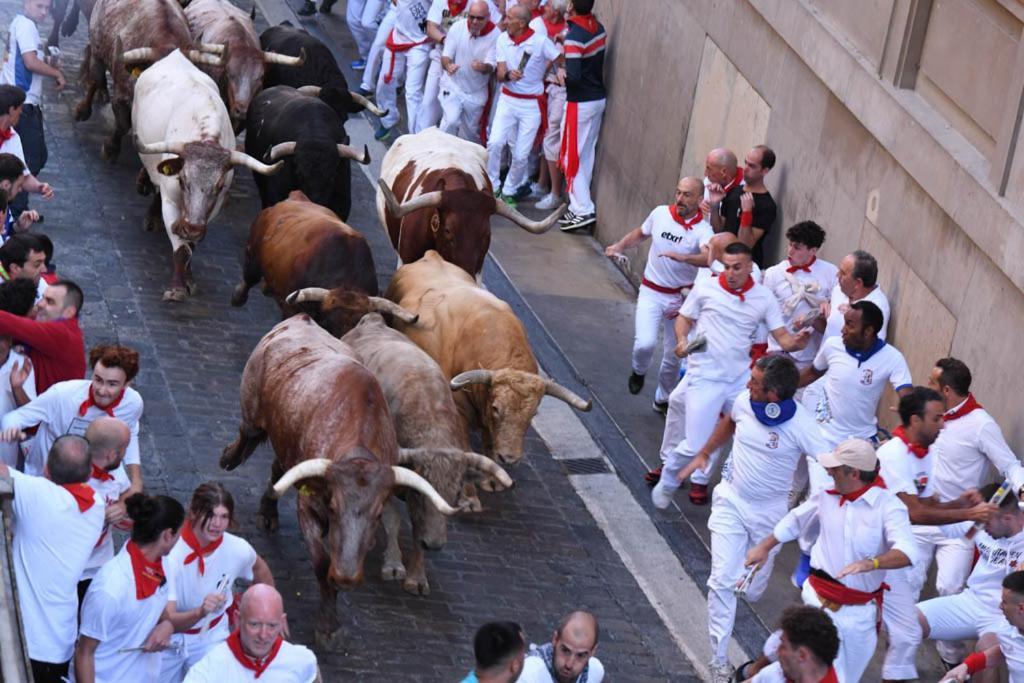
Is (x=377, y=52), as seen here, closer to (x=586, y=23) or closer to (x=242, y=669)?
(x=586, y=23)

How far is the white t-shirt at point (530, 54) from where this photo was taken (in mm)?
16984

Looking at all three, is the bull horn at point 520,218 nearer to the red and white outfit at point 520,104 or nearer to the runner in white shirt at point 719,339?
the runner in white shirt at point 719,339

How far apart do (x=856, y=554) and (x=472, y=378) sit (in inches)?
131

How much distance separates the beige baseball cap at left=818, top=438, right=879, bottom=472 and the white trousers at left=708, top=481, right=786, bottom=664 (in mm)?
978

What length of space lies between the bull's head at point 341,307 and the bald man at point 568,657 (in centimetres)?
487

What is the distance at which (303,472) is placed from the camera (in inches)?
364

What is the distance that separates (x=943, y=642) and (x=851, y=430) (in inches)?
64.7

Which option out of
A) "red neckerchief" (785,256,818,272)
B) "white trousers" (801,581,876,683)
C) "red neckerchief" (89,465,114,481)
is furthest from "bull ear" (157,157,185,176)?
"white trousers" (801,581,876,683)

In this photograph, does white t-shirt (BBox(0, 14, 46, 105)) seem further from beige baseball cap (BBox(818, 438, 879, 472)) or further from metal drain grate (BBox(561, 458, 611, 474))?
beige baseball cap (BBox(818, 438, 879, 472))

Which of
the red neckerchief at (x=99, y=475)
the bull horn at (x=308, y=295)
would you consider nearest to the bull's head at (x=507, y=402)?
the bull horn at (x=308, y=295)

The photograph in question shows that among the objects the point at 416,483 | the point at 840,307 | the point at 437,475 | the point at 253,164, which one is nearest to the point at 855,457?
the point at 416,483

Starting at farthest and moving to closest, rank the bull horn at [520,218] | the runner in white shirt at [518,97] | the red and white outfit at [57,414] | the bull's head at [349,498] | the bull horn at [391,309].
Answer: the runner in white shirt at [518,97] < the bull horn at [520,218] < the bull horn at [391,309] < the bull's head at [349,498] < the red and white outfit at [57,414]

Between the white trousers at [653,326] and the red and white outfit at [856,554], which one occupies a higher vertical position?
the red and white outfit at [856,554]

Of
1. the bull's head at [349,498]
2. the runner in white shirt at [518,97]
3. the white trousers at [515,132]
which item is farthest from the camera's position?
the white trousers at [515,132]
